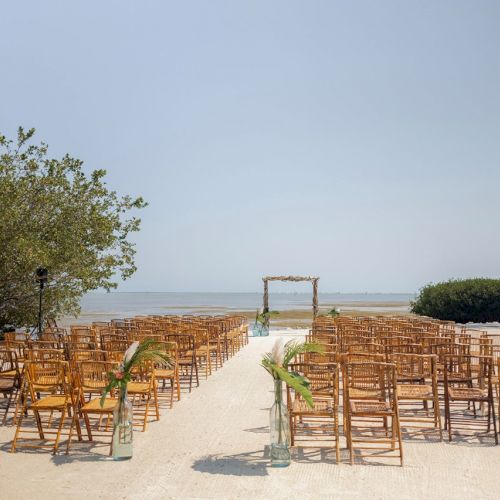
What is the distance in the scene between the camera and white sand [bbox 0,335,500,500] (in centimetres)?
502

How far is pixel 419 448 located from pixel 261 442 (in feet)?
5.29

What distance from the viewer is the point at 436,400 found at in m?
6.70

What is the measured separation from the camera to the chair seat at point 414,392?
6.67m

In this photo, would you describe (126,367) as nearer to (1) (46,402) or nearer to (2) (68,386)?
(2) (68,386)

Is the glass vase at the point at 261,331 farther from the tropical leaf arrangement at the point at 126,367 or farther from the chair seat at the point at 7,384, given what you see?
the tropical leaf arrangement at the point at 126,367

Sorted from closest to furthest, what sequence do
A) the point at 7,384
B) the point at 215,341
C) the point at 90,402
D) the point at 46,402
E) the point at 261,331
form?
the point at 46,402 < the point at 90,402 < the point at 7,384 < the point at 215,341 < the point at 261,331

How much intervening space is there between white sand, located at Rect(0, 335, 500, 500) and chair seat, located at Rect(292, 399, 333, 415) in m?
0.43

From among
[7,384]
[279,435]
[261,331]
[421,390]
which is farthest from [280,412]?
[261,331]

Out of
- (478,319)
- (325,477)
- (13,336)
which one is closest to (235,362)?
(13,336)

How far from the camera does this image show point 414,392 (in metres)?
6.91

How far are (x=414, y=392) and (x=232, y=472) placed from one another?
2417mm

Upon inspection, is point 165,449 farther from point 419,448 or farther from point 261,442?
point 419,448

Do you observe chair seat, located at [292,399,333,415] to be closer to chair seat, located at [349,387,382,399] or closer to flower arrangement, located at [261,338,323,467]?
flower arrangement, located at [261,338,323,467]

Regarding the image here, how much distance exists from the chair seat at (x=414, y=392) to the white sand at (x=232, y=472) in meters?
0.47
